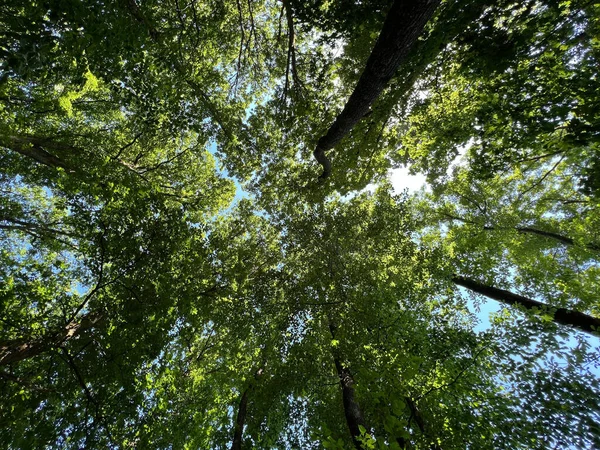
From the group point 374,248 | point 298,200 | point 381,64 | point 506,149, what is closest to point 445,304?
point 374,248

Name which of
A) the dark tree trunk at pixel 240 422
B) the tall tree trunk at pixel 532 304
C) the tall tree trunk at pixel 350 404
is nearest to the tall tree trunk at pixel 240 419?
the dark tree trunk at pixel 240 422

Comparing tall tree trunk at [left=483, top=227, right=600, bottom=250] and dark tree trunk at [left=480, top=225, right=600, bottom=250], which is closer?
tall tree trunk at [left=483, top=227, right=600, bottom=250]

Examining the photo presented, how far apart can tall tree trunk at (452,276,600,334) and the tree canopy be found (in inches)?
3.4

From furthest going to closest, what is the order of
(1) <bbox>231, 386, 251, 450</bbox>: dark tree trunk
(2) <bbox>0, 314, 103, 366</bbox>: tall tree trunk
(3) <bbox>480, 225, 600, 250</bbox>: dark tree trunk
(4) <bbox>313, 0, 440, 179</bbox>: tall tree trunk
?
(3) <bbox>480, 225, 600, 250</bbox>: dark tree trunk < (1) <bbox>231, 386, 251, 450</bbox>: dark tree trunk < (2) <bbox>0, 314, 103, 366</bbox>: tall tree trunk < (4) <bbox>313, 0, 440, 179</bbox>: tall tree trunk

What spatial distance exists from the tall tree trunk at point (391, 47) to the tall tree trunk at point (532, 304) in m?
5.91

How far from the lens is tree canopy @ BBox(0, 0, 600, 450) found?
15.8 feet

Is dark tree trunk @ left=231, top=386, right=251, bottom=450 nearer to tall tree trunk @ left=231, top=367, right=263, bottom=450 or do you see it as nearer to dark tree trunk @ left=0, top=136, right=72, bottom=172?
tall tree trunk @ left=231, top=367, right=263, bottom=450

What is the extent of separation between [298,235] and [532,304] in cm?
888

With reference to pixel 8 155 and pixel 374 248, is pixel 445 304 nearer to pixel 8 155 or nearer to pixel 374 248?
pixel 374 248

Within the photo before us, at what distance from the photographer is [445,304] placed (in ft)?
28.4

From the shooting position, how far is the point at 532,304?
9734 millimetres

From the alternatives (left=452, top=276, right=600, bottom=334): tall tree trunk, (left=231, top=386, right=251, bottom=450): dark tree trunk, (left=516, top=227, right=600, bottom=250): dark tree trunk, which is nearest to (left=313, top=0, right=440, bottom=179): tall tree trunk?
(left=452, top=276, right=600, bottom=334): tall tree trunk

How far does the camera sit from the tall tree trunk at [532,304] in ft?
25.7

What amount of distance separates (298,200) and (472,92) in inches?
261
